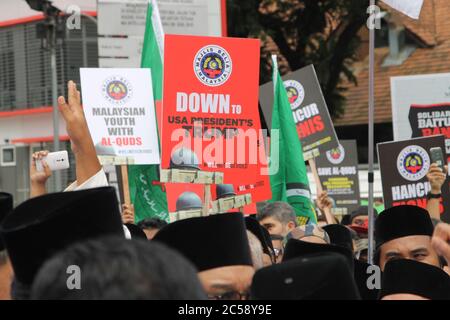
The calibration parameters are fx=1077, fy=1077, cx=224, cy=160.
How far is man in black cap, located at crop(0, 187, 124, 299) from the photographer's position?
2691 millimetres

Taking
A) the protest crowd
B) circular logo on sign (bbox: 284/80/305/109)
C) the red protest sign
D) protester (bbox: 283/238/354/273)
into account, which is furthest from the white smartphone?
circular logo on sign (bbox: 284/80/305/109)

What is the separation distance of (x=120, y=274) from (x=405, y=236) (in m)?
4.10

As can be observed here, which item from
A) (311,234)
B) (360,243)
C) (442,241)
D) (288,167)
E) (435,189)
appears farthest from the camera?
(288,167)

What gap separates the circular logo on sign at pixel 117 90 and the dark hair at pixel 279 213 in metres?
1.65

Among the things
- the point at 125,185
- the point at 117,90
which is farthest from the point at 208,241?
the point at 117,90

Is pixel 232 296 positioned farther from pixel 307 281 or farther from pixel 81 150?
pixel 307 281

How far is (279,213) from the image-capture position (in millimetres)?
7363

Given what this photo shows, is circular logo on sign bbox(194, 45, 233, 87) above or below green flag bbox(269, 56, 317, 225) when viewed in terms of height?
above

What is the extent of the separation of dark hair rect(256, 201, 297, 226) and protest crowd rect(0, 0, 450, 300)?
1 cm

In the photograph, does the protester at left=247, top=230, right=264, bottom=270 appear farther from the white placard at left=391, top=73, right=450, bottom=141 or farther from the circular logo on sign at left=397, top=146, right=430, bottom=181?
the white placard at left=391, top=73, right=450, bottom=141

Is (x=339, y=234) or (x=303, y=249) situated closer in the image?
(x=303, y=249)

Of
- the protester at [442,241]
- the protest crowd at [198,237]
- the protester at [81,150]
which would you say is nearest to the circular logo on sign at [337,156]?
the protest crowd at [198,237]
